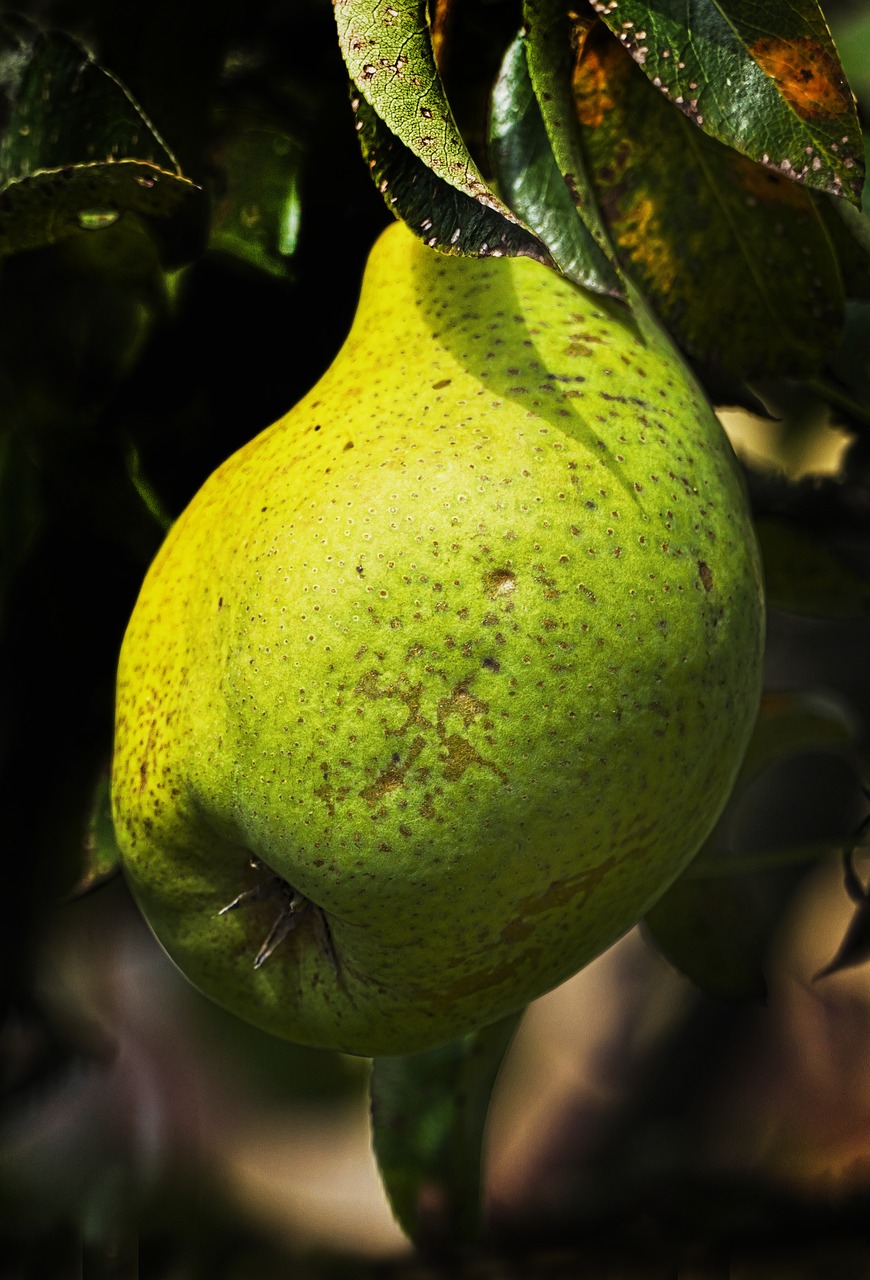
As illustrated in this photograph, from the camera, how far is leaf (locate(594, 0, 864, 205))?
42 centimetres

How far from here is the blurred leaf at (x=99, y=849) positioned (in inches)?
24.3

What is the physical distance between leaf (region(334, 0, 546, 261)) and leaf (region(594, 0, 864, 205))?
73mm

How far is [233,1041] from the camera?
103 cm

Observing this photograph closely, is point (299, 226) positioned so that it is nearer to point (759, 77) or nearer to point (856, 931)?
point (759, 77)

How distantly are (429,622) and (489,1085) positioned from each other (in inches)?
18.2

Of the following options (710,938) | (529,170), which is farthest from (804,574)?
(529,170)

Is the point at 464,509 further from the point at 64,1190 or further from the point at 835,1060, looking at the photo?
the point at 835,1060

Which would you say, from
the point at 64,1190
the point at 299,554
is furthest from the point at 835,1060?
the point at 299,554

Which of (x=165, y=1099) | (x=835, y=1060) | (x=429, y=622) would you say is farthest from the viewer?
(x=835, y=1060)

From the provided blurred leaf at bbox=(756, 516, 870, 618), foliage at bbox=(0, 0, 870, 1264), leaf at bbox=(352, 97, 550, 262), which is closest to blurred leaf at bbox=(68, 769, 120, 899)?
foliage at bbox=(0, 0, 870, 1264)

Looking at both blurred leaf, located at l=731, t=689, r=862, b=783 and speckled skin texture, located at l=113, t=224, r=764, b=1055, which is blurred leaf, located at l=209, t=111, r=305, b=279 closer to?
speckled skin texture, located at l=113, t=224, r=764, b=1055

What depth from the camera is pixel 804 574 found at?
0.80 meters

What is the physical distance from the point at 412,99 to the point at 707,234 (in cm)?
19

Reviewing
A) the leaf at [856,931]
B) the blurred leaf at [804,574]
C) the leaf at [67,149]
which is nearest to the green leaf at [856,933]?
the leaf at [856,931]
